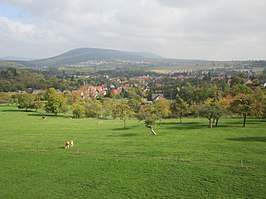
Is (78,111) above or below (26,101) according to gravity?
below

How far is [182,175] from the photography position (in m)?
21.6

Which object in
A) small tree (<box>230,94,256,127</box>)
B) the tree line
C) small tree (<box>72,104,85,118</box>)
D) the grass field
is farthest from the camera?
small tree (<box>72,104,85,118</box>)

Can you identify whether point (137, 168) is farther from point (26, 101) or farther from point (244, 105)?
point (26, 101)

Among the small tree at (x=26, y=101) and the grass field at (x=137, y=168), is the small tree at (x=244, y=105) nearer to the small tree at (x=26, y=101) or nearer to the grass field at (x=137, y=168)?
the grass field at (x=137, y=168)

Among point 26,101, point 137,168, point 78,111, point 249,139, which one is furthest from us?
point 26,101

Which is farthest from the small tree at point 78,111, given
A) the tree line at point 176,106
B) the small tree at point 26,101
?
the small tree at point 26,101

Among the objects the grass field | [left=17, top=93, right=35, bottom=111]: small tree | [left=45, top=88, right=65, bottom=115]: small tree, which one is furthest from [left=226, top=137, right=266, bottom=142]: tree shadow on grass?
[left=17, top=93, right=35, bottom=111]: small tree

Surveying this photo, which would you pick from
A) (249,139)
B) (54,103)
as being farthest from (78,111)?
(249,139)

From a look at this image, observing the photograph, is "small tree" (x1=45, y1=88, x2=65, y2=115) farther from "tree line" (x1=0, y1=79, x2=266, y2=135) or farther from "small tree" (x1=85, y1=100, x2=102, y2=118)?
"small tree" (x1=85, y1=100, x2=102, y2=118)

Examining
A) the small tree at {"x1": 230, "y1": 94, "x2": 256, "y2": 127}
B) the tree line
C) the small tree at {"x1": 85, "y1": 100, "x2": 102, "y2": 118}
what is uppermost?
the small tree at {"x1": 230, "y1": 94, "x2": 256, "y2": 127}

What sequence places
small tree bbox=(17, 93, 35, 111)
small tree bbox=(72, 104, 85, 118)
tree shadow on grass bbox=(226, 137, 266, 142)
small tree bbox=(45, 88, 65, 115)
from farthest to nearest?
1. small tree bbox=(17, 93, 35, 111)
2. small tree bbox=(45, 88, 65, 115)
3. small tree bbox=(72, 104, 85, 118)
4. tree shadow on grass bbox=(226, 137, 266, 142)

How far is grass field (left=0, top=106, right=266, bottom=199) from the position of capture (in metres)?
19.2

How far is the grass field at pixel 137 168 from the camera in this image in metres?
19.2

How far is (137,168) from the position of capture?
76.6 ft
